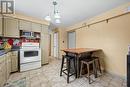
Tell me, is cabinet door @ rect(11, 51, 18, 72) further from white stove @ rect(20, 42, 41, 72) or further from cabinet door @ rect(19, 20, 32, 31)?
Result: cabinet door @ rect(19, 20, 32, 31)

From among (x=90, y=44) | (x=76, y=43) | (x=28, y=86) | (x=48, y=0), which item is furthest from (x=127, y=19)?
(x=28, y=86)

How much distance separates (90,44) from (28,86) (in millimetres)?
2921

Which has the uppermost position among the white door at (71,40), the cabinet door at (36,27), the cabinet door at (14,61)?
the cabinet door at (36,27)

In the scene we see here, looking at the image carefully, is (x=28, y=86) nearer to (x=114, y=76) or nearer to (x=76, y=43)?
(x=114, y=76)

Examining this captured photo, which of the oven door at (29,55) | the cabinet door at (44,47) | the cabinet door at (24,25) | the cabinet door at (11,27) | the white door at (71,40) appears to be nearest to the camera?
the cabinet door at (11,27)

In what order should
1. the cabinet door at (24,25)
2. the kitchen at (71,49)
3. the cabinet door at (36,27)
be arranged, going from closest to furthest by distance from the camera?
1. the kitchen at (71,49)
2. the cabinet door at (24,25)
3. the cabinet door at (36,27)

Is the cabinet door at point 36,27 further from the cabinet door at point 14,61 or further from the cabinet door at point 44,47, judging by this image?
the cabinet door at point 14,61

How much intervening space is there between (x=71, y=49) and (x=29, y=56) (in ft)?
5.79

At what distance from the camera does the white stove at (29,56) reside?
3320 millimetres

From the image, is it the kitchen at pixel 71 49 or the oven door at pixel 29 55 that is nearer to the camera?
the kitchen at pixel 71 49

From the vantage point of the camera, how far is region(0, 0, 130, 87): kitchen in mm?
2477

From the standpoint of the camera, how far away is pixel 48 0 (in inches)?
93.0

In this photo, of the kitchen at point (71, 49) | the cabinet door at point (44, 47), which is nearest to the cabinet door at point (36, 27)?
the kitchen at point (71, 49)

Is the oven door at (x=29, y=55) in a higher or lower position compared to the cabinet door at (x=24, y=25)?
lower
